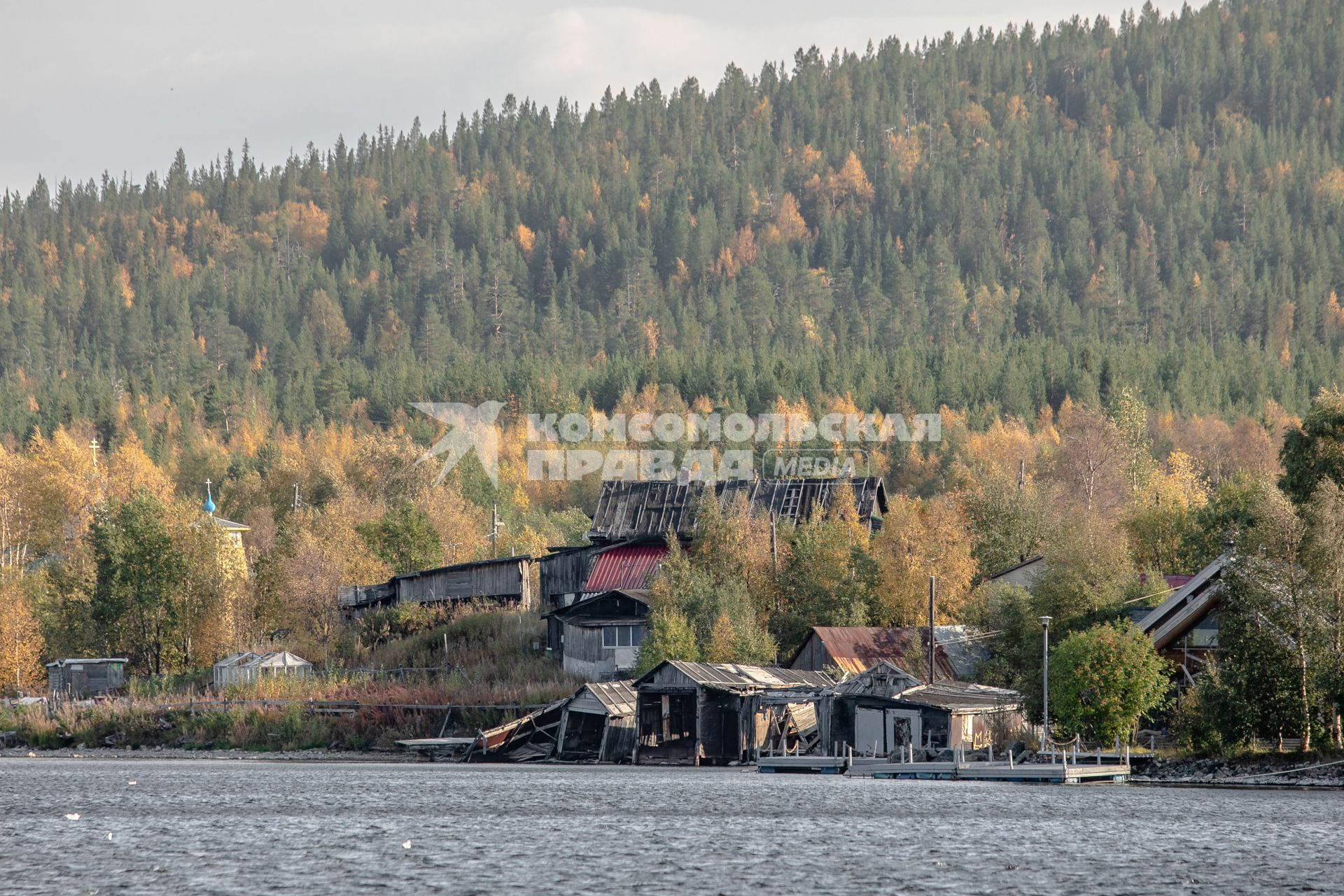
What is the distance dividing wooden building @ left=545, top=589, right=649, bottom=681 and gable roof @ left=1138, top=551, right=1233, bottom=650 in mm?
21781

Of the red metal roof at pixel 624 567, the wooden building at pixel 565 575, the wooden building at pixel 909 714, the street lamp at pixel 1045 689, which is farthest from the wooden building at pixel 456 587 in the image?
the street lamp at pixel 1045 689

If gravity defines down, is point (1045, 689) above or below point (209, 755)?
above

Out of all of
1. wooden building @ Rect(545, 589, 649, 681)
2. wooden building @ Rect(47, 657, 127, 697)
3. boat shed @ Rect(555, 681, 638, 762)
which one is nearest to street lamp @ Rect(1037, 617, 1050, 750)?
boat shed @ Rect(555, 681, 638, 762)

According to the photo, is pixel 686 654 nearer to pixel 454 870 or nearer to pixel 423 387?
pixel 454 870

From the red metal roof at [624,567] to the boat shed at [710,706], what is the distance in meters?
13.0

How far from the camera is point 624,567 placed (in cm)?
7338

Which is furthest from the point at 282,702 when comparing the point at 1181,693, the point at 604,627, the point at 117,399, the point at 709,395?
the point at 117,399

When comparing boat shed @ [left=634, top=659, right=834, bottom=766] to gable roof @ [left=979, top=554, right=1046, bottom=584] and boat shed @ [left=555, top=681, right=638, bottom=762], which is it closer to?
boat shed @ [left=555, top=681, right=638, bottom=762]

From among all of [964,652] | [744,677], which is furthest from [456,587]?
[964,652]

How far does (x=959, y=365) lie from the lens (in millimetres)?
162250

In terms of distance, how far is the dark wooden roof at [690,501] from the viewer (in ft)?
256

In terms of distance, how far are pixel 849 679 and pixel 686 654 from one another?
26.3ft

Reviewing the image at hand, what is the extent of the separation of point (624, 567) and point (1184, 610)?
29.7 metres

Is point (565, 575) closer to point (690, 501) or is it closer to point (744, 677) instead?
point (690, 501)
